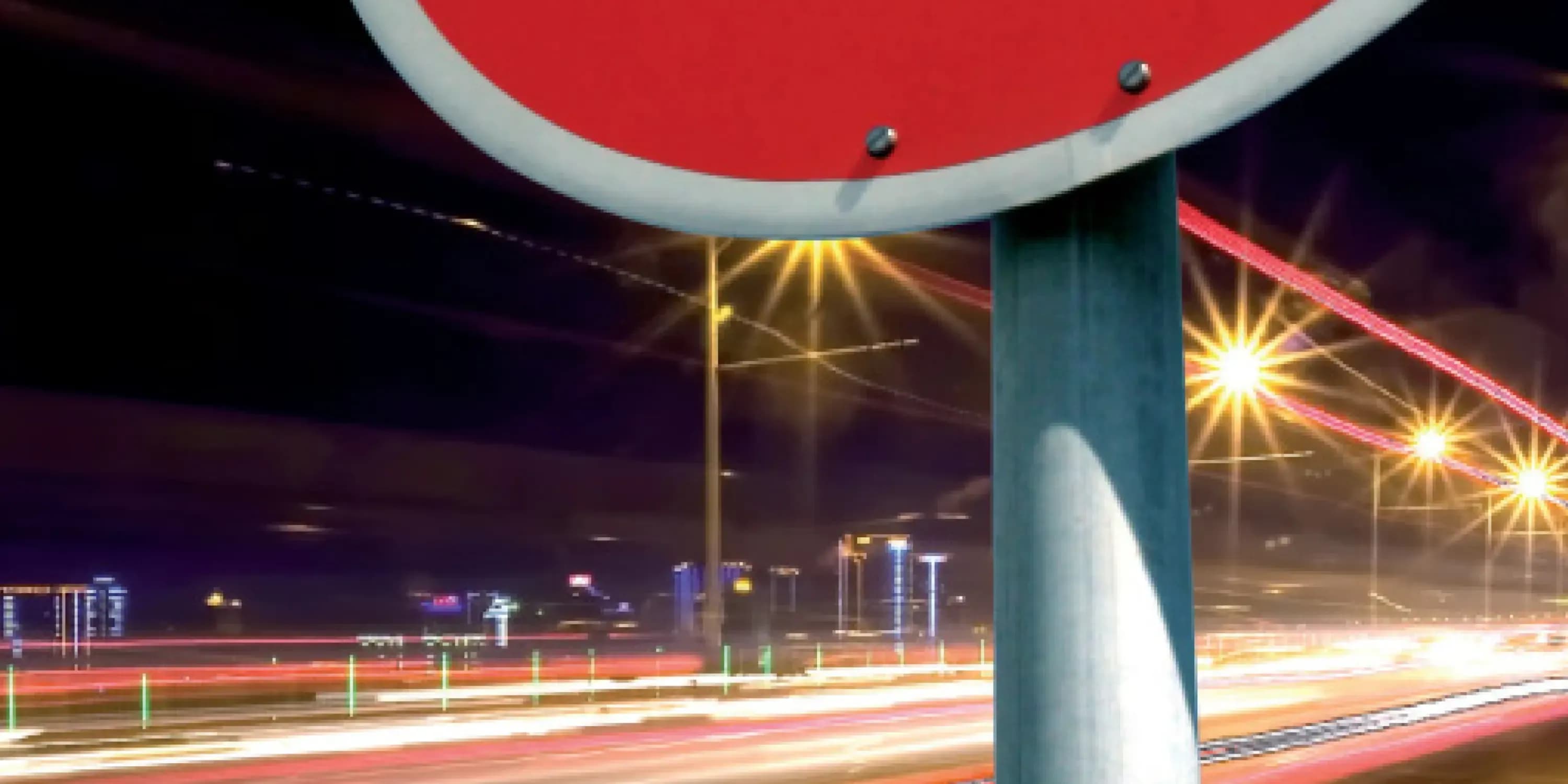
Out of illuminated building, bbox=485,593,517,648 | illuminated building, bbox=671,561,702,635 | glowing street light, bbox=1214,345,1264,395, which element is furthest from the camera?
illuminated building, bbox=671,561,702,635

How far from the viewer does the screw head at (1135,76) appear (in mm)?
→ 1707

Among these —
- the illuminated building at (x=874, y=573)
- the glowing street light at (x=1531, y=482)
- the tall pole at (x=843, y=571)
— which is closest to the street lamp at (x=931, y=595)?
the illuminated building at (x=874, y=573)

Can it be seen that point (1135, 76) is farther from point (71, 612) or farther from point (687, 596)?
point (71, 612)

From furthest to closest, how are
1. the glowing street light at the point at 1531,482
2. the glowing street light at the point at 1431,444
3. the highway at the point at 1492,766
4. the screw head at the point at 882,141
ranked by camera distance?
the glowing street light at the point at 1531,482
the glowing street light at the point at 1431,444
the highway at the point at 1492,766
the screw head at the point at 882,141

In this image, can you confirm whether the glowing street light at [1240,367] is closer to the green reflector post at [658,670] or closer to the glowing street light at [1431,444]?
the glowing street light at [1431,444]

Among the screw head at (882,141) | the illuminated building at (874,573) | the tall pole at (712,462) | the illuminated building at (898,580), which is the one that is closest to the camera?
the screw head at (882,141)

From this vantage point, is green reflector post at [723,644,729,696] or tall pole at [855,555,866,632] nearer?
green reflector post at [723,644,729,696]

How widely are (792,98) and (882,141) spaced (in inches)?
5.2

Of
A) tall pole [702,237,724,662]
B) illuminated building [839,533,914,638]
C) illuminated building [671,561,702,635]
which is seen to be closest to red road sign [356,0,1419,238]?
tall pole [702,237,724,662]

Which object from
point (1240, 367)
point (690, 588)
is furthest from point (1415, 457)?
point (690, 588)

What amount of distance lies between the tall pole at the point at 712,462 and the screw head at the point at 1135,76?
1018 inches

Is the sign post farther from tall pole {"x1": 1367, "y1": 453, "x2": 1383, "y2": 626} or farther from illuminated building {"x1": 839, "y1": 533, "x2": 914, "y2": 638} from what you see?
illuminated building {"x1": 839, "y1": 533, "x2": 914, "y2": 638}

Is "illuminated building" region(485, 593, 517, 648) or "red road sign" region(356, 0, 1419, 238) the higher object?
"red road sign" region(356, 0, 1419, 238)

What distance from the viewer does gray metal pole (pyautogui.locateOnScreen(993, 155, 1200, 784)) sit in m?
1.98
